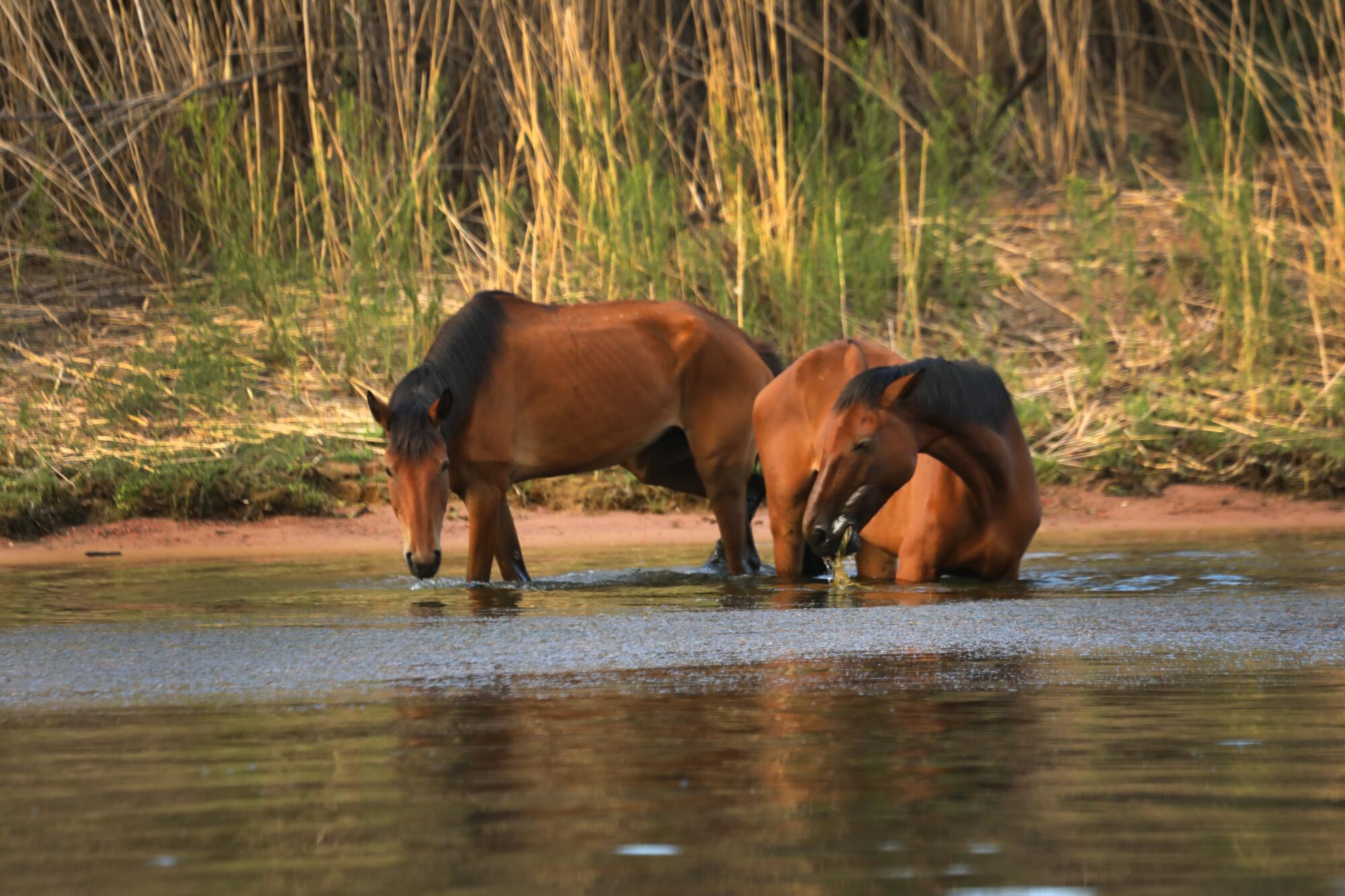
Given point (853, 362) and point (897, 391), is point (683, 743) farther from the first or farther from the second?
point (853, 362)

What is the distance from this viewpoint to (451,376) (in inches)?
287

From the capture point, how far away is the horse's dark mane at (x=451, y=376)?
22.3 ft

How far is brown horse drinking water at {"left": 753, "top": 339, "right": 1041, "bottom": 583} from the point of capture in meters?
6.40

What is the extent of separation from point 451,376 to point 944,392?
2.00 meters

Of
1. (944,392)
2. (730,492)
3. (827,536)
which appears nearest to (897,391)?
(944,392)

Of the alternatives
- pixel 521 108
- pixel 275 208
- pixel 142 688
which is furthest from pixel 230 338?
pixel 142 688

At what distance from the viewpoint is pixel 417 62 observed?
12922 mm

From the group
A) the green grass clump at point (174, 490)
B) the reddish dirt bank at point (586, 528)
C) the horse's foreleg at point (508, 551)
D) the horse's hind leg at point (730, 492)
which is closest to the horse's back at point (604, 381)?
the horse's hind leg at point (730, 492)

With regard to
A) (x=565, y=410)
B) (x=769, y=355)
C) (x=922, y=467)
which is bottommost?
(x=922, y=467)

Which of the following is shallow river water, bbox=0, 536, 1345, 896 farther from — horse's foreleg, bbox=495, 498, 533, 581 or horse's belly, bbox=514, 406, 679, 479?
horse's belly, bbox=514, 406, 679, 479

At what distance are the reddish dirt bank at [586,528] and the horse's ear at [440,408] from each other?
187 cm

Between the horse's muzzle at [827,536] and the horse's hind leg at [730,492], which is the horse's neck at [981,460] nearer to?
the horse's muzzle at [827,536]

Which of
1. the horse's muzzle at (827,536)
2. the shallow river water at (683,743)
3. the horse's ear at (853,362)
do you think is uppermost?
the horse's ear at (853,362)

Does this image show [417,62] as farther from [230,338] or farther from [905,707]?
[905,707]
